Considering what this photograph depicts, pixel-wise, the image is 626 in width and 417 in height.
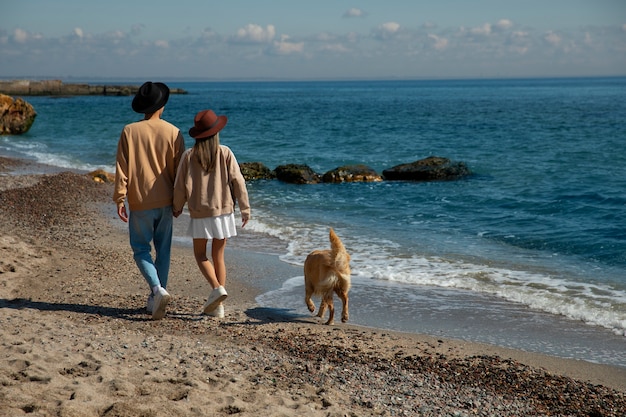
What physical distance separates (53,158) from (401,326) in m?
20.3

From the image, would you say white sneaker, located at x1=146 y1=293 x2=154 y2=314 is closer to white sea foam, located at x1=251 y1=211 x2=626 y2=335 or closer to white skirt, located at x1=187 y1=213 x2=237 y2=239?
white skirt, located at x1=187 y1=213 x2=237 y2=239

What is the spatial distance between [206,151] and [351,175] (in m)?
13.8

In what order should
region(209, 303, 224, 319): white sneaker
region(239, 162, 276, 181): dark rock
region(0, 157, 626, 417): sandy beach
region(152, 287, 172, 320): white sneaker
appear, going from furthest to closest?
1. region(239, 162, 276, 181): dark rock
2. region(209, 303, 224, 319): white sneaker
3. region(152, 287, 172, 320): white sneaker
4. region(0, 157, 626, 417): sandy beach

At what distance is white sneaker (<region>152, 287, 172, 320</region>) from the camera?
6223 millimetres

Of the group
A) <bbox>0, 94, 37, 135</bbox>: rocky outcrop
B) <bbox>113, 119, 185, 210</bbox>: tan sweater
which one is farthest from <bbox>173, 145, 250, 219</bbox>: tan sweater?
<bbox>0, 94, 37, 135</bbox>: rocky outcrop

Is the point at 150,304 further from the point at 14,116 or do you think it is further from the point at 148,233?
the point at 14,116

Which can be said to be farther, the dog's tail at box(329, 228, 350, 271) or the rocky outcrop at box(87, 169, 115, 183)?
the rocky outcrop at box(87, 169, 115, 183)

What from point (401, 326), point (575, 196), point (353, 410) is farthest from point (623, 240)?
point (353, 410)

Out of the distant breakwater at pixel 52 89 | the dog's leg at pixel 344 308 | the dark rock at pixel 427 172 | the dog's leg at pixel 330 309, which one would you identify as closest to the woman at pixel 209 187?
the dog's leg at pixel 330 309

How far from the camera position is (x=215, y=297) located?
6.39m

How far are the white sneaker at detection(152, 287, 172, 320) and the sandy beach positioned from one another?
0.42 feet

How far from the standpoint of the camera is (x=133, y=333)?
581 centimetres

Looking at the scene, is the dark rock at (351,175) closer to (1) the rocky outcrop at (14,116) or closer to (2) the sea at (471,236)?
(2) the sea at (471,236)

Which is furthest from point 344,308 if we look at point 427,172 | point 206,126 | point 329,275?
point 427,172
